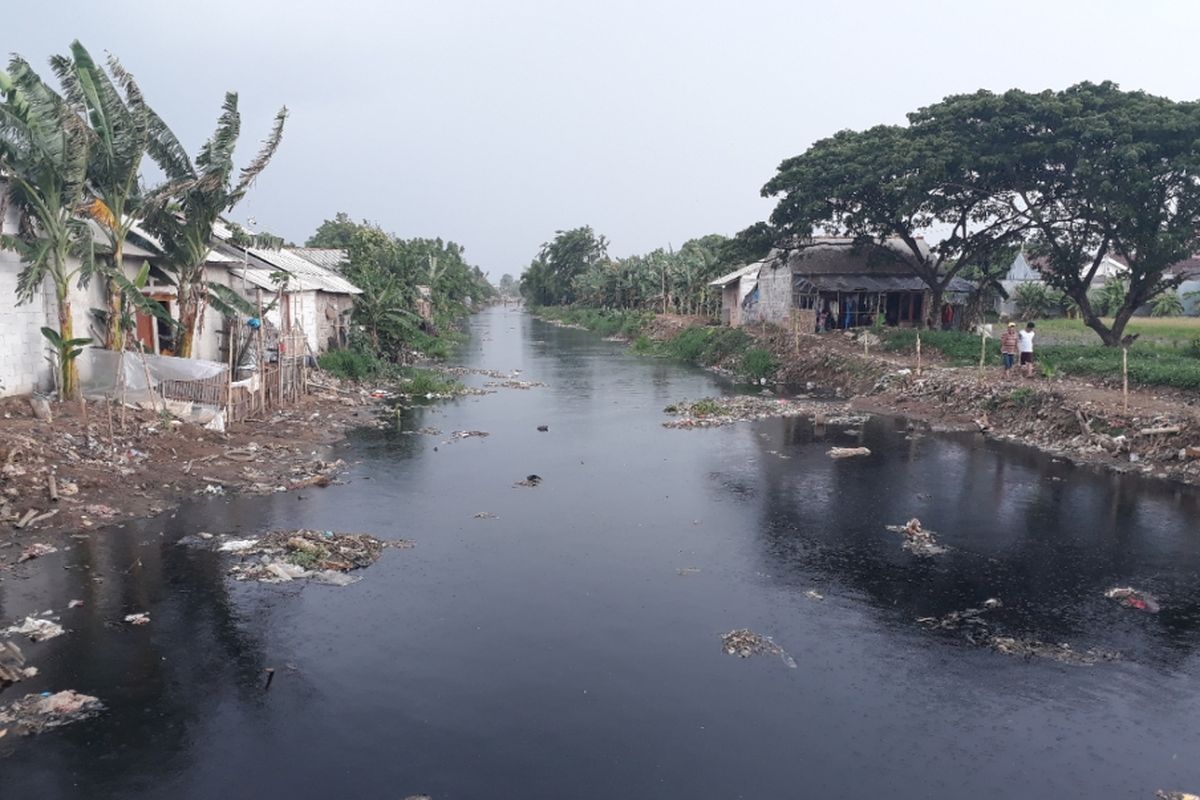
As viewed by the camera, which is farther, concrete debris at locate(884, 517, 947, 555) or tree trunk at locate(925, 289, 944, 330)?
tree trunk at locate(925, 289, 944, 330)

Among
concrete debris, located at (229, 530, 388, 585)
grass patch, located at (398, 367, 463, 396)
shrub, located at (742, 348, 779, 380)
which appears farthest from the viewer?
shrub, located at (742, 348, 779, 380)

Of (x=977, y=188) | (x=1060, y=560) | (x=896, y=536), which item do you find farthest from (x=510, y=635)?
(x=977, y=188)

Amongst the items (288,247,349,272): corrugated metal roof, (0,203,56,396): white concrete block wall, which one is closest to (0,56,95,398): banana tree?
(0,203,56,396): white concrete block wall

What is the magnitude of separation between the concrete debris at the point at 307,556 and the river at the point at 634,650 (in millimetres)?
281

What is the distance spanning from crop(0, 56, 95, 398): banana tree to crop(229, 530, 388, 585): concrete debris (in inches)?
273

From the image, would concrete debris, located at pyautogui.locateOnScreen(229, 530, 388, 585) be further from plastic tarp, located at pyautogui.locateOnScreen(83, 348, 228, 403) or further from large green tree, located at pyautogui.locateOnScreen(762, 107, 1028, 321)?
large green tree, located at pyautogui.locateOnScreen(762, 107, 1028, 321)

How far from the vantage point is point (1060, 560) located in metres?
11.4

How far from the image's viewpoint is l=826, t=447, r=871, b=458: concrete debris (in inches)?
704

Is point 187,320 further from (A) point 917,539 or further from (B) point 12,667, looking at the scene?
(A) point 917,539

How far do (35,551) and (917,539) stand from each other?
11.7 metres

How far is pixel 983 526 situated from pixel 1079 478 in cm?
418

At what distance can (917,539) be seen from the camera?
12.1 meters

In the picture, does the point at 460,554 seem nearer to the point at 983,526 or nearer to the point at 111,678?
the point at 111,678

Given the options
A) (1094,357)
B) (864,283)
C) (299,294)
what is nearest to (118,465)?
(299,294)
